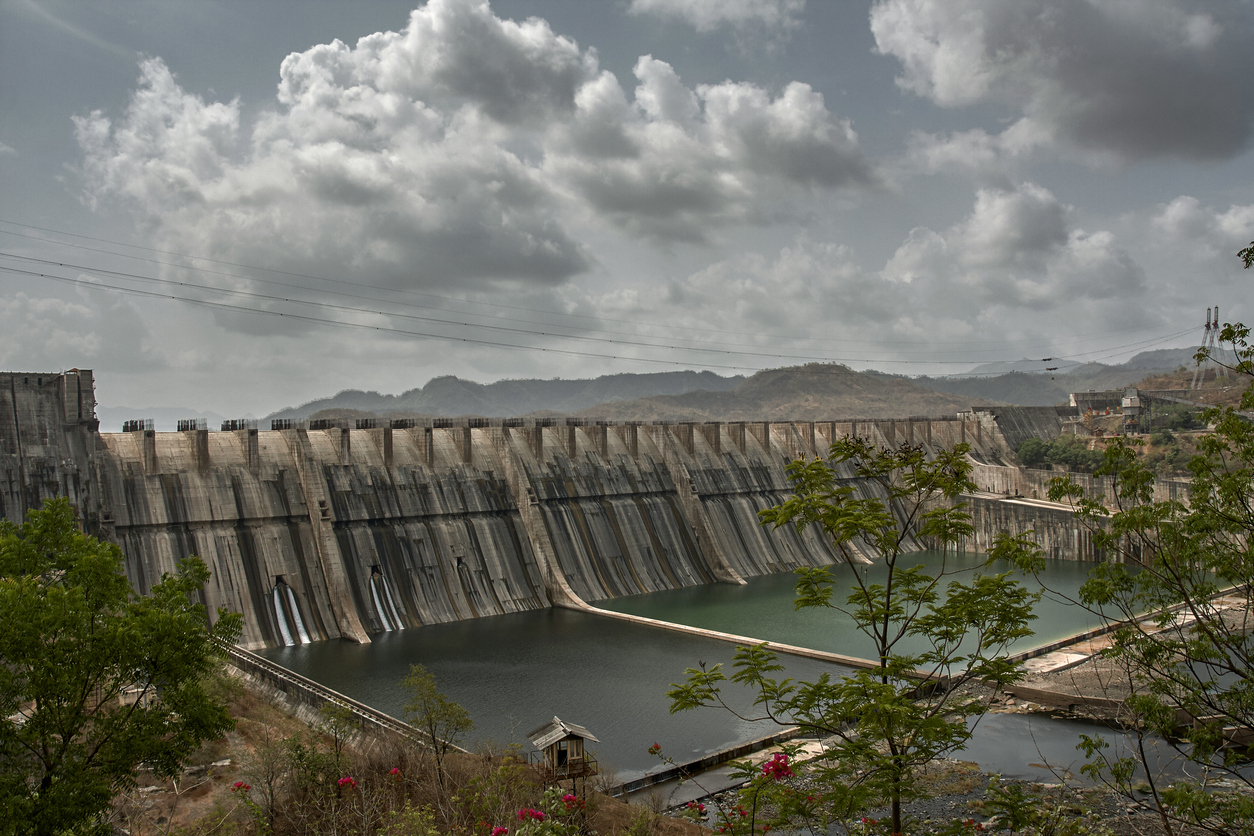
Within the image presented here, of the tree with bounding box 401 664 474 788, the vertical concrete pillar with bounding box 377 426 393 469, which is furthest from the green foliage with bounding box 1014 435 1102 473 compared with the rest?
the tree with bounding box 401 664 474 788

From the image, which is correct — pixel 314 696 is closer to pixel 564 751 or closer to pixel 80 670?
pixel 564 751

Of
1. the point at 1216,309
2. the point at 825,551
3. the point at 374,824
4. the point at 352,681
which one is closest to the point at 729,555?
the point at 825,551

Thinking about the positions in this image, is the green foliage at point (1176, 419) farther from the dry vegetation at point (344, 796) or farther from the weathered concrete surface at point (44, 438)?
the weathered concrete surface at point (44, 438)

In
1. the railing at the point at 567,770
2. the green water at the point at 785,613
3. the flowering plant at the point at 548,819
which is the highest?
the flowering plant at the point at 548,819

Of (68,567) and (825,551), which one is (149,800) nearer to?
(68,567)

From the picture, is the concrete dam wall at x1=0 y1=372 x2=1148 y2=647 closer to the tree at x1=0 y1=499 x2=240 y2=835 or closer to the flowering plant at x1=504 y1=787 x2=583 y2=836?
the tree at x1=0 y1=499 x2=240 y2=835

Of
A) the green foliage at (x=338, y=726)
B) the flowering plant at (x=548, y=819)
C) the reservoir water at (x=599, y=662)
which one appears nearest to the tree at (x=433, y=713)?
the green foliage at (x=338, y=726)
